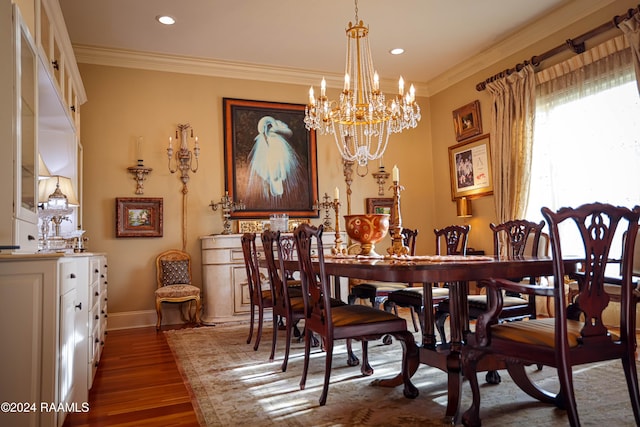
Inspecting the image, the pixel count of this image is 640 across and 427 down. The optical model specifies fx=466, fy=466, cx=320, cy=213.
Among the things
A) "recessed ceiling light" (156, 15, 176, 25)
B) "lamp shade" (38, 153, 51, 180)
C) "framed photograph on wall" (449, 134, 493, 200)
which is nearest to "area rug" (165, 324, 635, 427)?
"lamp shade" (38, 153, 51, 180)

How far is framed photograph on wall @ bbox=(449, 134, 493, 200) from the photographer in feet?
19.1

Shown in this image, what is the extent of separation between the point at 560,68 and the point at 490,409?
389 centimetres

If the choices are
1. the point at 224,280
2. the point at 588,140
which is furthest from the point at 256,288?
the point at 588,140

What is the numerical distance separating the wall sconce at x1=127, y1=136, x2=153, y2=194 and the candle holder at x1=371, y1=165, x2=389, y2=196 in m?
3.01

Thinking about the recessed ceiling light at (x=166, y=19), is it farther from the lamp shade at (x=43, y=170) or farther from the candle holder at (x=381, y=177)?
the candle holder at (x=381, y=177)

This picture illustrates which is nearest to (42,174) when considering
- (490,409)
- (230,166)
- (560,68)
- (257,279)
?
(257,279)

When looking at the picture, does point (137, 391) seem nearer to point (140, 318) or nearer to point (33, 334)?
point (33, 334)

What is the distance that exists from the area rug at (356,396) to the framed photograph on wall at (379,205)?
3.19 metres

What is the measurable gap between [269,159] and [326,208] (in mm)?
994

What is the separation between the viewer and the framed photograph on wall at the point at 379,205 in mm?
6496

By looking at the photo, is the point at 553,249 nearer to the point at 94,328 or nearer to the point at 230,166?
the point at 94,328

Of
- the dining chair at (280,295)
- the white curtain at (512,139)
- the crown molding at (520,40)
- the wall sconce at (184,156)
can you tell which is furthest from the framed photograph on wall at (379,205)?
the dining chair at (280,295)

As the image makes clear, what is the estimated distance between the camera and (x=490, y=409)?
2.25 metres

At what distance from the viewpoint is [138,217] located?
5.35 m
